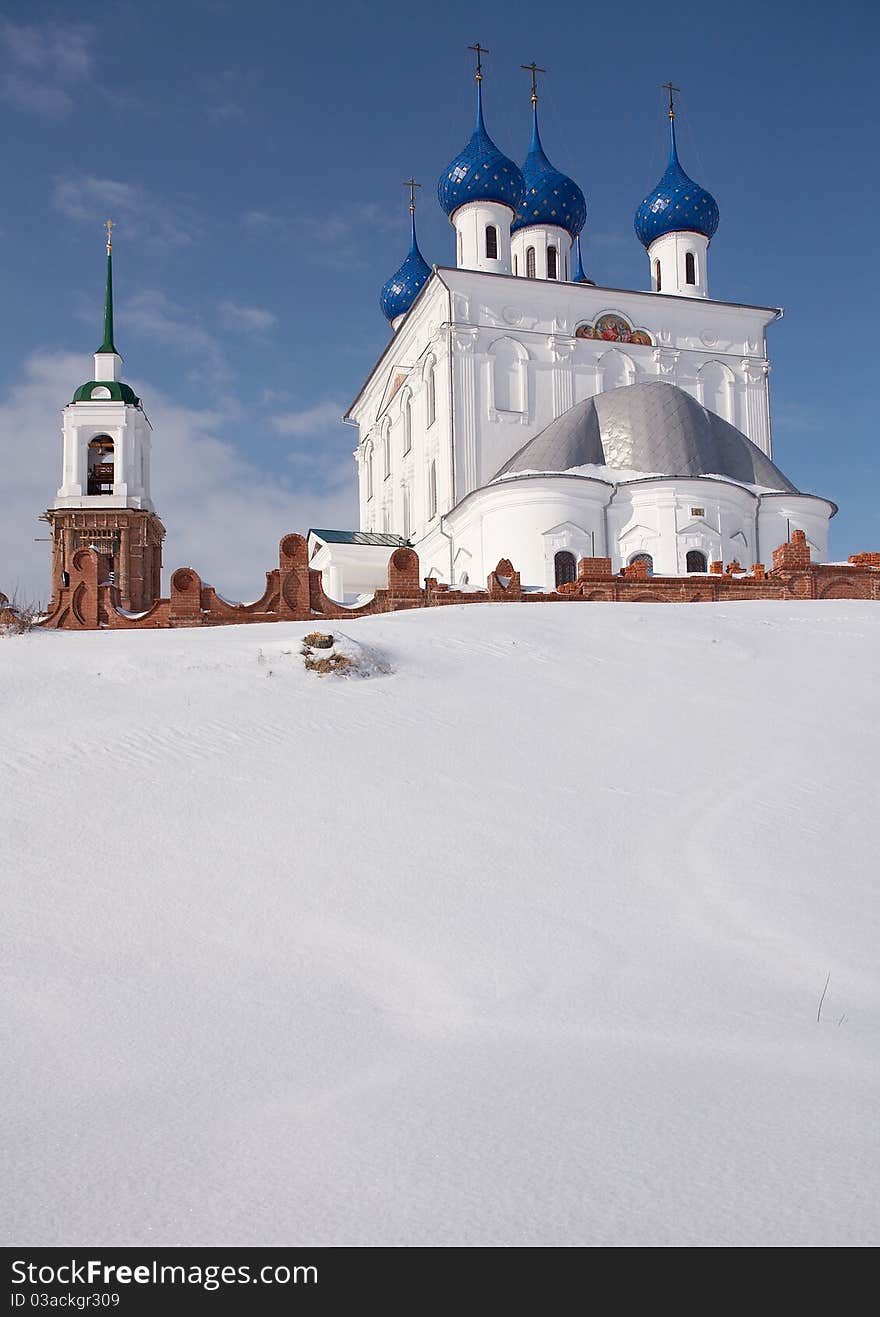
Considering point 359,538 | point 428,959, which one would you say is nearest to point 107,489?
point 359,538

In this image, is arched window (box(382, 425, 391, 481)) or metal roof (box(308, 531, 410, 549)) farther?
arched window (box(382, 425, 391, 481))

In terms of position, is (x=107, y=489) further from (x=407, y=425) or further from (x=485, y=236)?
(x=485, y=236)

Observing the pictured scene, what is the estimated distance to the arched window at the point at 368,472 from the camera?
33656 millimetres

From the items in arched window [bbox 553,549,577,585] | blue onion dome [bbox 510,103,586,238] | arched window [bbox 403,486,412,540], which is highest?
blue onion dome [bbox 510,103,586,238]

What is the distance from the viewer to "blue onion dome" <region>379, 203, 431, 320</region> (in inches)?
1362

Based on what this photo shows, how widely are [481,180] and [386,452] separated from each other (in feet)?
26.4

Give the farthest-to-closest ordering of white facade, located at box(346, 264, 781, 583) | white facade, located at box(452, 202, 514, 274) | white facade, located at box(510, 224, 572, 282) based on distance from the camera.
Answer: white facade, located at box(510, 224, 572, 282), white facade, located at box(452, 202, 514, 274), white facade, located at box(346, 264, 781, 583)

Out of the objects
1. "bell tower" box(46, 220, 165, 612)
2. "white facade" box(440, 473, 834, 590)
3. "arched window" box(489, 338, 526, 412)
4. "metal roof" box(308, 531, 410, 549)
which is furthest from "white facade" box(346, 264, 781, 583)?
"bell tower" box(46, 220, 165, 612)

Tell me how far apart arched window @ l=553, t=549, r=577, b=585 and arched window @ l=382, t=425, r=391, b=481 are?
1131cm

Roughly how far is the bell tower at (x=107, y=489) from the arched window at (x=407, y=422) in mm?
7534

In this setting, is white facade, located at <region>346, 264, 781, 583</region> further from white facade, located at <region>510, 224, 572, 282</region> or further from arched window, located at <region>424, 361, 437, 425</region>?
white facade, located at <region>510, 224, 572, 282</region>

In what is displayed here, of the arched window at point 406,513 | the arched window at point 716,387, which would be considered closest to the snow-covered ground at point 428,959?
the arched window at point 716,387

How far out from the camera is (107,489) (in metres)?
29.7

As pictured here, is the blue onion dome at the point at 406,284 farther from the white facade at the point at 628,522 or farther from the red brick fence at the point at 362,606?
the red brick fence at the point at 362,606
